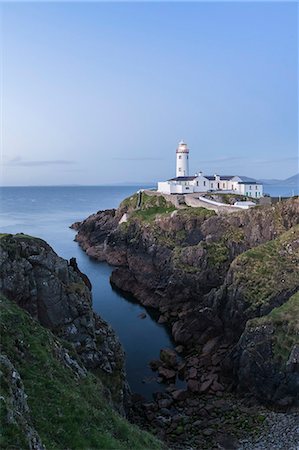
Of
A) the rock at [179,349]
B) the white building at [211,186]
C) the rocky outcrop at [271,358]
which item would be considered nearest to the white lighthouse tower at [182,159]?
the white building at [211,186]

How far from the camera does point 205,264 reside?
5194 centimetres

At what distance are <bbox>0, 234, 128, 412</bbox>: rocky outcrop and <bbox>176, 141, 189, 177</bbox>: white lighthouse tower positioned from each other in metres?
75.1

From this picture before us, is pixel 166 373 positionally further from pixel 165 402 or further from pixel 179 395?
pixel 165 402

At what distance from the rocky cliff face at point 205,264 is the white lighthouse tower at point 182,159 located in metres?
22.9

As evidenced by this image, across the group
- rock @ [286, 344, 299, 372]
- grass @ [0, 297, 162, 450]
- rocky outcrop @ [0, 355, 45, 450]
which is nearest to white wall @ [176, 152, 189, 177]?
rock @ [286, 344, 299, 372]

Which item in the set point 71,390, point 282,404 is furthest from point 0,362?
point 282,404

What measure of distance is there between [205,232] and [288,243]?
1682 centimetres

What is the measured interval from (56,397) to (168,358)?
2190 centimetres

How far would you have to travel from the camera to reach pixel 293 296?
121 feet

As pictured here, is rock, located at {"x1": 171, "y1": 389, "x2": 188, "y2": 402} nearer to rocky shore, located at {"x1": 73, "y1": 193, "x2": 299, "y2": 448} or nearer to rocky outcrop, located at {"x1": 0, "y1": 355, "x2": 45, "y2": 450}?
rocky shore, located at {"x1": 73, "y1": 193, "x2": 299, "y2": 448}

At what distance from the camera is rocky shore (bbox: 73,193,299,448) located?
31109 mm

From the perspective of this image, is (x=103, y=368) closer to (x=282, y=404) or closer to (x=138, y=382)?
(x=138, y=382)

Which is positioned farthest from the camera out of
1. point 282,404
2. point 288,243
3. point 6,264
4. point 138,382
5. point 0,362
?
point 288,243

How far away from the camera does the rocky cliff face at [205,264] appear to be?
40.3 m
